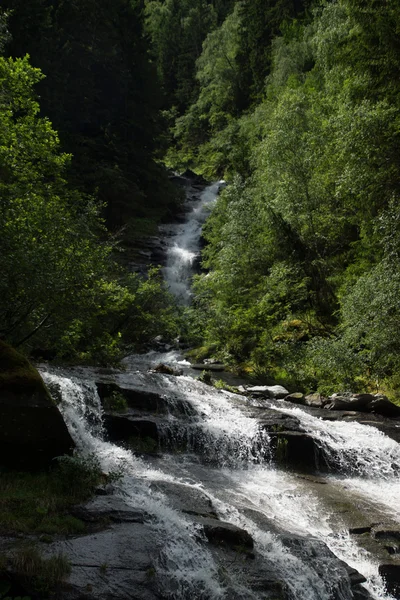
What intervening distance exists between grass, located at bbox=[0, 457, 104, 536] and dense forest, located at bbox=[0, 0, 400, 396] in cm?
442

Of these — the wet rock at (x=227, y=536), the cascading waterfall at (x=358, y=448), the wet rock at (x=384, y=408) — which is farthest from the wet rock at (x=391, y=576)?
the wet rock at (x=384, y=408)

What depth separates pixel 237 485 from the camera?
980 centimetres

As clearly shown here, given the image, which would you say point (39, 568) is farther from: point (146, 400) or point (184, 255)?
point (184, 255)

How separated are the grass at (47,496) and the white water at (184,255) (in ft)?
77.3

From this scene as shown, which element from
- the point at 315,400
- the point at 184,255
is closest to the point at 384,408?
the point at 315,400

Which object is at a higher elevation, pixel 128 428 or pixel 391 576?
pixel 128 428

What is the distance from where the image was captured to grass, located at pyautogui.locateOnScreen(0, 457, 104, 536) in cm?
618

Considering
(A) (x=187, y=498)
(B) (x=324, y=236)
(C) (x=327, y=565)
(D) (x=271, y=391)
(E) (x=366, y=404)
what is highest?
(B) (x=324, y=236)

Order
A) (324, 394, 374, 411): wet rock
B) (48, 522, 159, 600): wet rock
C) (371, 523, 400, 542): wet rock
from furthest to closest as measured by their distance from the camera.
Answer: (324, 394, 374, 411): wet rock < (371, 523, 400, 542): wet rock < (48, 522, 159, 600): wet rock

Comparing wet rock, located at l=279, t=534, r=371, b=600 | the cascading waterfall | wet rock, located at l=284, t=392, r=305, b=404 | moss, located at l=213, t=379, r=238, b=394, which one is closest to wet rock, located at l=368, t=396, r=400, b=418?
the cascading waterfall

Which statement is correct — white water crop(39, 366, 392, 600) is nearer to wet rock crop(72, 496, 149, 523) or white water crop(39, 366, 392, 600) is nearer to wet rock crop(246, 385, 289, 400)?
wet rock crop(72, 496, 149, 523)

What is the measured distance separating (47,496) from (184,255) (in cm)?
2943

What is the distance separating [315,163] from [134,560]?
848 inches

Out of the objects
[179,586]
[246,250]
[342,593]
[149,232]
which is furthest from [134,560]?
[149,232]
